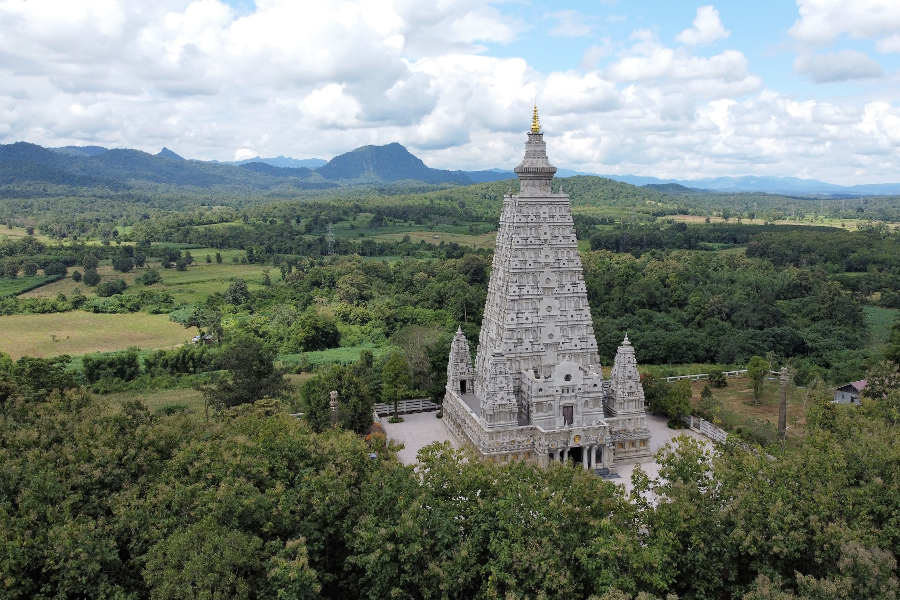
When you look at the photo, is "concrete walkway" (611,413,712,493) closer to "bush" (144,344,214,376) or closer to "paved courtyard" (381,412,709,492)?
"paved courtyard" (381,412,709,492)

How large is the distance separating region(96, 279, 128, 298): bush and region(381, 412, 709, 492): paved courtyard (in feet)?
160

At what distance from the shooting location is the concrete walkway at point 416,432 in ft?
101

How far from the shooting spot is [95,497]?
18234mm

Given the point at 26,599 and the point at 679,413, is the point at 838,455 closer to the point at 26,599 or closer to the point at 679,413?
the point at 679,413

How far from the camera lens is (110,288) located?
69.0 metres

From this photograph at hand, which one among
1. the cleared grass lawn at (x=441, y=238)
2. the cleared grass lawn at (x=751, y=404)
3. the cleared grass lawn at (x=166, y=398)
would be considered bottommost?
the cleared grass lawn at (x=166, y=398)

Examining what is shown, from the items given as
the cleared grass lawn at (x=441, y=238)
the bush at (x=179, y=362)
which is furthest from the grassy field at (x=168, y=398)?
the cleared grass lawn at (x=441, y=238)

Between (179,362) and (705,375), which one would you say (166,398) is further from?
(705,375)

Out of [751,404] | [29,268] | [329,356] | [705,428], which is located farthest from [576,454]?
[29,268]

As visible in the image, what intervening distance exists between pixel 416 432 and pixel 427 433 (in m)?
0.62

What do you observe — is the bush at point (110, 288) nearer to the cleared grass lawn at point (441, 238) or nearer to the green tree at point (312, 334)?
the green tree at point (312, 334)

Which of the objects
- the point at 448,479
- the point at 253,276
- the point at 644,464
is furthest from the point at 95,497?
the point at 253,276

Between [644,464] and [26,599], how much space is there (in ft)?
78.6

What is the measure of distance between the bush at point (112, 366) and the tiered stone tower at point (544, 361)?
1147 inches
